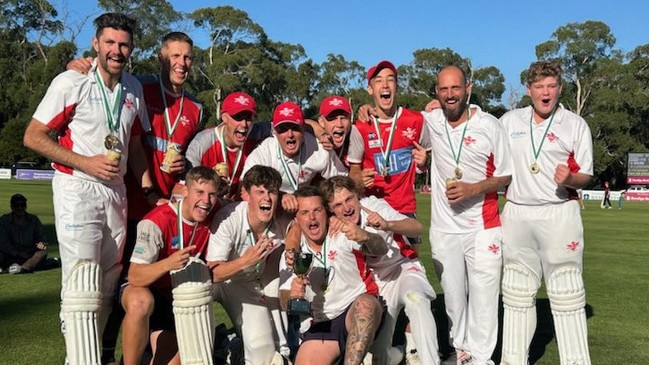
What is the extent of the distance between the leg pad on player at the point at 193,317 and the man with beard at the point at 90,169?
1.96 ft

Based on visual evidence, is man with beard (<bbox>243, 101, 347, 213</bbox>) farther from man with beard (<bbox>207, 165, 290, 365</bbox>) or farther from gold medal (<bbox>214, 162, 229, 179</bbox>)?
man with beard (<bbox>207, 165, 290, 365</bbox>)

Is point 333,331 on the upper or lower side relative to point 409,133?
lower

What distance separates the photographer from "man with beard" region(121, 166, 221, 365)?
189 inches

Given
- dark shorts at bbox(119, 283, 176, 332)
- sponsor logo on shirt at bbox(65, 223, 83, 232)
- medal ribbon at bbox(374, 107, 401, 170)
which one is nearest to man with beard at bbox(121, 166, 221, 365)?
dark shorts at bbox(119, 283, 176, 332)

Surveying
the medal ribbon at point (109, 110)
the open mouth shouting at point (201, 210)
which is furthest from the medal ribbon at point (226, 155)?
the medal ribbon at point (109, 110)

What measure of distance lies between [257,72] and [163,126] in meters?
51.1

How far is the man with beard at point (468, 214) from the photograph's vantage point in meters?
5.62

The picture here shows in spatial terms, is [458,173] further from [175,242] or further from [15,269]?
[15,269]

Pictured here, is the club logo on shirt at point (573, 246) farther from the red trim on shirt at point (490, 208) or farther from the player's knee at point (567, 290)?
the red trim on shirt at point (490, 208)

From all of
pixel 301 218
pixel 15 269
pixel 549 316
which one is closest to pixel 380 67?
pixel 301 218

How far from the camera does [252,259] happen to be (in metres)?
4.84

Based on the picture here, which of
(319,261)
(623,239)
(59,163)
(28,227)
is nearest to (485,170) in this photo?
(319,261)

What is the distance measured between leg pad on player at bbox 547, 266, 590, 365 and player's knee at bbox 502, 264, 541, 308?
177 mm

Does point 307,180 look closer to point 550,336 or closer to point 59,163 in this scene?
point 59,163
